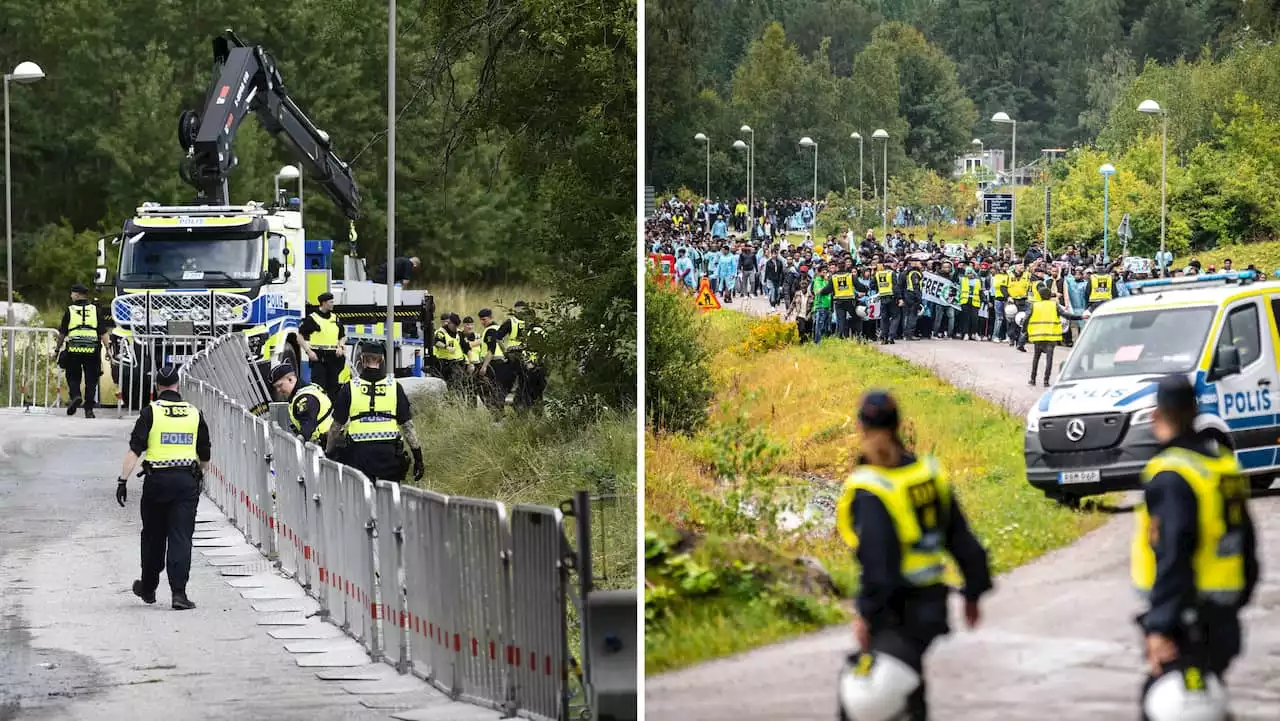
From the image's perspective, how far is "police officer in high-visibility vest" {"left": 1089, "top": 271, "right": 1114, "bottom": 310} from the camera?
6098 mm

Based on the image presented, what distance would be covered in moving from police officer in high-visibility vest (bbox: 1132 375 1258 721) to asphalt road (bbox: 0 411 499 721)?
471 cm

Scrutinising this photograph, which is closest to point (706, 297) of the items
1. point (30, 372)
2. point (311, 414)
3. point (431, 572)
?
point (431, 572)

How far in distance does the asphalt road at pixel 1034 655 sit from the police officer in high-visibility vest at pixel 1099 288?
27 centimetres

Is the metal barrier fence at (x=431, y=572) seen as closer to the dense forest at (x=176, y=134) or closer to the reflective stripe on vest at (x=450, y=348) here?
the reflective stripe on vest at (x=450, y=348)

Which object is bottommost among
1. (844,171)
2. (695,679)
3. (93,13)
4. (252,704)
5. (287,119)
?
(252,704)

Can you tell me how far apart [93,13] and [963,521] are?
1817 inches

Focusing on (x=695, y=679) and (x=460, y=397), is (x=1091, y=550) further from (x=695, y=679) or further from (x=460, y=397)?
(x=460, y=397)

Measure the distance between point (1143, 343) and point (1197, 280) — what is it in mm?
257

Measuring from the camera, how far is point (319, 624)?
508 inches

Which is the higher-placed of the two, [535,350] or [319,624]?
[535,350]

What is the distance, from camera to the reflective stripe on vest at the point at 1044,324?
20.0ft

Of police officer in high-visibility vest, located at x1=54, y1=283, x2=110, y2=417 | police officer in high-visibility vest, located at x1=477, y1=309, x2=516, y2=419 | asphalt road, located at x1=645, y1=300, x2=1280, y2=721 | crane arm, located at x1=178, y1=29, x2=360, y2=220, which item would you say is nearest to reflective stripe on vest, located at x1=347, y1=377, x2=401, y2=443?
asphalt road, located at x1=645, y1=300, x2=1280, y2=721

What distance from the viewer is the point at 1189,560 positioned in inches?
217

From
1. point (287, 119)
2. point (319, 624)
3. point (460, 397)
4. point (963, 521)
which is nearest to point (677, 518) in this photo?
point (963, 521)
